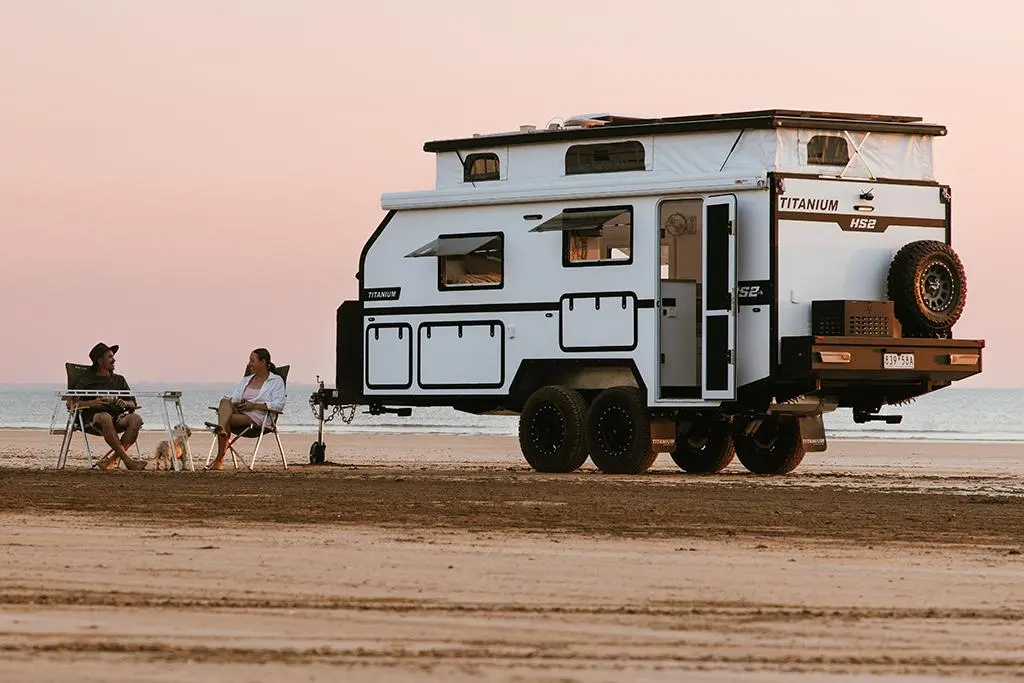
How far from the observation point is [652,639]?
252 inches

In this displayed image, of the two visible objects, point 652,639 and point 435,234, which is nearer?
point 652,639

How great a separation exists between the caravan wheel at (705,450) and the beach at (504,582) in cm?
364

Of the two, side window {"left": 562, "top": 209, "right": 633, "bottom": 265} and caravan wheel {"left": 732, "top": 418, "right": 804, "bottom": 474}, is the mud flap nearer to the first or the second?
caravan wheel {"left": 732, "top": 418, "right": 804, "bottom": 474}

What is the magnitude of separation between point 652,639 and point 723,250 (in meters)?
10.3

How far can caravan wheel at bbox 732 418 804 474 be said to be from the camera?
18.1 meters

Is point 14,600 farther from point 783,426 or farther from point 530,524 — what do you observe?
point 783,426

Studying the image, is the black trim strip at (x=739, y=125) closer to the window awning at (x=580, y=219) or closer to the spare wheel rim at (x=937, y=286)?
the window awning at (x=580, y=219)

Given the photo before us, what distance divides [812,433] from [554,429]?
7.95 feet

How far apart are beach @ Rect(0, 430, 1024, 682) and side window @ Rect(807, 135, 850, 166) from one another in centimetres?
341

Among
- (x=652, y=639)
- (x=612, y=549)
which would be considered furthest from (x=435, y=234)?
(x=652, y=639)

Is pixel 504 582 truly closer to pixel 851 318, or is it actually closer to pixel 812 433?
pixel 851 318

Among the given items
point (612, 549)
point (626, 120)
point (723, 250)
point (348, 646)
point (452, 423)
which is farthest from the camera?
point (452, 423)

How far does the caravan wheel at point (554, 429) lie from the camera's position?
57.1 ft

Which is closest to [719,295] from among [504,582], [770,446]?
[770,446]
